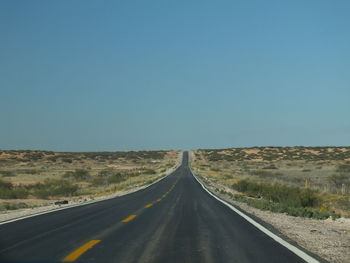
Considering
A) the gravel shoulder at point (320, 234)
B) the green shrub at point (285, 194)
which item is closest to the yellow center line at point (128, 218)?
the gravel shoulder at point (320, 234)

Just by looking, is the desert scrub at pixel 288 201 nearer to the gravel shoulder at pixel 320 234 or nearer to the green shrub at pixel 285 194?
the green shrub at pixel 285 194

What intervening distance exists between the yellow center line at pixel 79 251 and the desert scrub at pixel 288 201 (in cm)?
930

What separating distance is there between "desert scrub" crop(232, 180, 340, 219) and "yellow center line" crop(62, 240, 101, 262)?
9301mm

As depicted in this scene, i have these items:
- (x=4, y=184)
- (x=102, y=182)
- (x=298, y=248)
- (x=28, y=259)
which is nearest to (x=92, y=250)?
(x=28, y=259)

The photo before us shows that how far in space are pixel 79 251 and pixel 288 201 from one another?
50.0 ft

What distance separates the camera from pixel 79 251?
8.07m

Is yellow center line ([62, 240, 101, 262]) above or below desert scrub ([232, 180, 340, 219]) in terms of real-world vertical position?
above

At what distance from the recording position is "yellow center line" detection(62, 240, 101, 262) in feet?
24.2

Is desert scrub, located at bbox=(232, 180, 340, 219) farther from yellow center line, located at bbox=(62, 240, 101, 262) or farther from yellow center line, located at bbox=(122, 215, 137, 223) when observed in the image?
yellow center line, located at bbox=(62, 240, 101, 262)

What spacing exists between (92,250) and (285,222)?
7.51 m

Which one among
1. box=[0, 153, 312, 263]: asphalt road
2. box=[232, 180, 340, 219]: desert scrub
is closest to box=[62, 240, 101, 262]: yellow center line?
box=[0, 153, 312, 263]: asphalt road

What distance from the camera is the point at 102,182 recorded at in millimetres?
49844

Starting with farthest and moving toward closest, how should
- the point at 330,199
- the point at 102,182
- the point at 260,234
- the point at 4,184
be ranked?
the point at 102,182, the point at 4,184, the point at 330,199, the point at 260,234

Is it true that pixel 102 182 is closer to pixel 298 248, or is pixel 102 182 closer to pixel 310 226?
pixel 310 226
